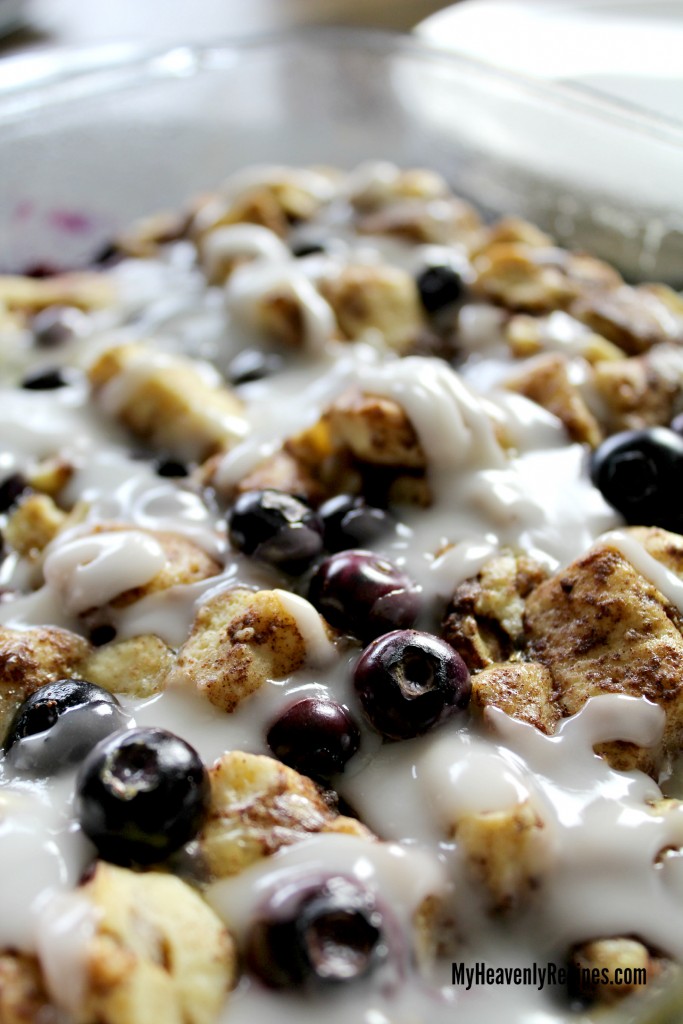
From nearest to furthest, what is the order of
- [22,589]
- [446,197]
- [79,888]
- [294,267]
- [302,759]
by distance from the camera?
[79,888]
[302,759]
[22,589]
[294,267]
[446,197]

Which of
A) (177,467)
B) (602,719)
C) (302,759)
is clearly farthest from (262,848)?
(177,467)

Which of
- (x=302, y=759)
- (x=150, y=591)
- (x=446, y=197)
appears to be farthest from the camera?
(x=446, y=197)

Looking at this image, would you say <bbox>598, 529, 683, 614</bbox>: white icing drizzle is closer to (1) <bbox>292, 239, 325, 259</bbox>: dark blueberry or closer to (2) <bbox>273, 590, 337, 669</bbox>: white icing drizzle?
(2) <bbox>273, 590, 337, 669</bbox>: white icing drizzle

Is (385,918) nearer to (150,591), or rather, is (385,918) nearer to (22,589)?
(150,591)

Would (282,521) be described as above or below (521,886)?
above

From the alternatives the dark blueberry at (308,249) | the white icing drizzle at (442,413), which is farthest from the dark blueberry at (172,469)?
the dark blueberry at (308,249)

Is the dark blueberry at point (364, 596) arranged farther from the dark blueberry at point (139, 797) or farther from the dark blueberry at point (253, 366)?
the dark blueberry at point (253, 366)
